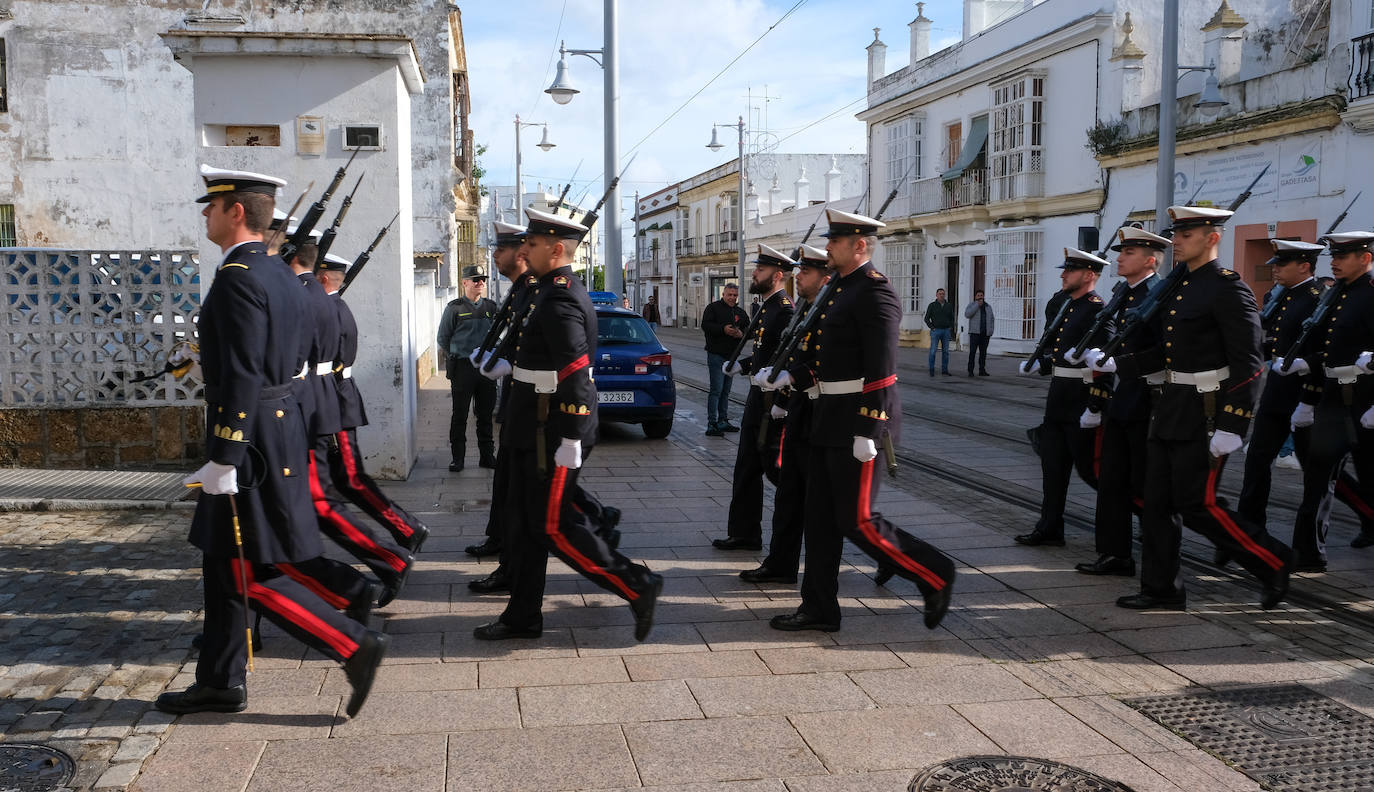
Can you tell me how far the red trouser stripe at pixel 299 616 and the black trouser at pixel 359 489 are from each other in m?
2.10

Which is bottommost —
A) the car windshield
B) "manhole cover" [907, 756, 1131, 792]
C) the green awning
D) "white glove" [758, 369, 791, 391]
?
"manhole cover" [907, 756, 1131, 792]

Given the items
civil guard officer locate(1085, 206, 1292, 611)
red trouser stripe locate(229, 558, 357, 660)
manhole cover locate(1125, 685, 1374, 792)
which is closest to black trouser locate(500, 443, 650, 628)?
red trouser stripe locate(229, 558, 357, 660)

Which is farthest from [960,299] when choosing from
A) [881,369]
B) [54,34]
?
[881,369]

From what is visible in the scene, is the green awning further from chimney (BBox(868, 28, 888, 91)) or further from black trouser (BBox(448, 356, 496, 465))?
black trouser (BBox(448, 356, 496, 465))

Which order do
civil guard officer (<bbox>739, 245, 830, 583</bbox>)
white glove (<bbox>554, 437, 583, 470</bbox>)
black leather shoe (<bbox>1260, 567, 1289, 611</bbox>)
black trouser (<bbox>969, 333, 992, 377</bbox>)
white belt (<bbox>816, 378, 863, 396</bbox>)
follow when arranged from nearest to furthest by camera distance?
white glove (<bbox>554, 437, 583, 470</bbox>), white belt (<bbox>816, 378, 863, 396</bbox>), black leather shoe (<bbox>1260, 567, 1289, 611</bbox>), civil guard officer (<bbox>739, 245, 830, 583</bbox>), black trouser (<bbox>969, 333, 992, 377</bbox>)

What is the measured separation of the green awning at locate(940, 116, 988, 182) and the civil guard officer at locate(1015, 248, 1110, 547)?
73.0ft

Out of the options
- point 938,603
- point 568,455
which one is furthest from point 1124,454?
point 568,455

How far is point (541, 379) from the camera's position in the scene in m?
5.00

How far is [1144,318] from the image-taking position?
5781 millimetres

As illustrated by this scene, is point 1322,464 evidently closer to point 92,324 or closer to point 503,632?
point 503,632

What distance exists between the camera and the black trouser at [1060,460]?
6664 millimetres

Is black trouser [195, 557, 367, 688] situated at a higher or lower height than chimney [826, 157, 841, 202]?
lower

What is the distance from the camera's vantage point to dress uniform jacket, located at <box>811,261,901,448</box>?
5.05m

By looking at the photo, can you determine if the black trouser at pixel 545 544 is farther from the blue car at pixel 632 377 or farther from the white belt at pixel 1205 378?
the blue car at pixel 632 377
